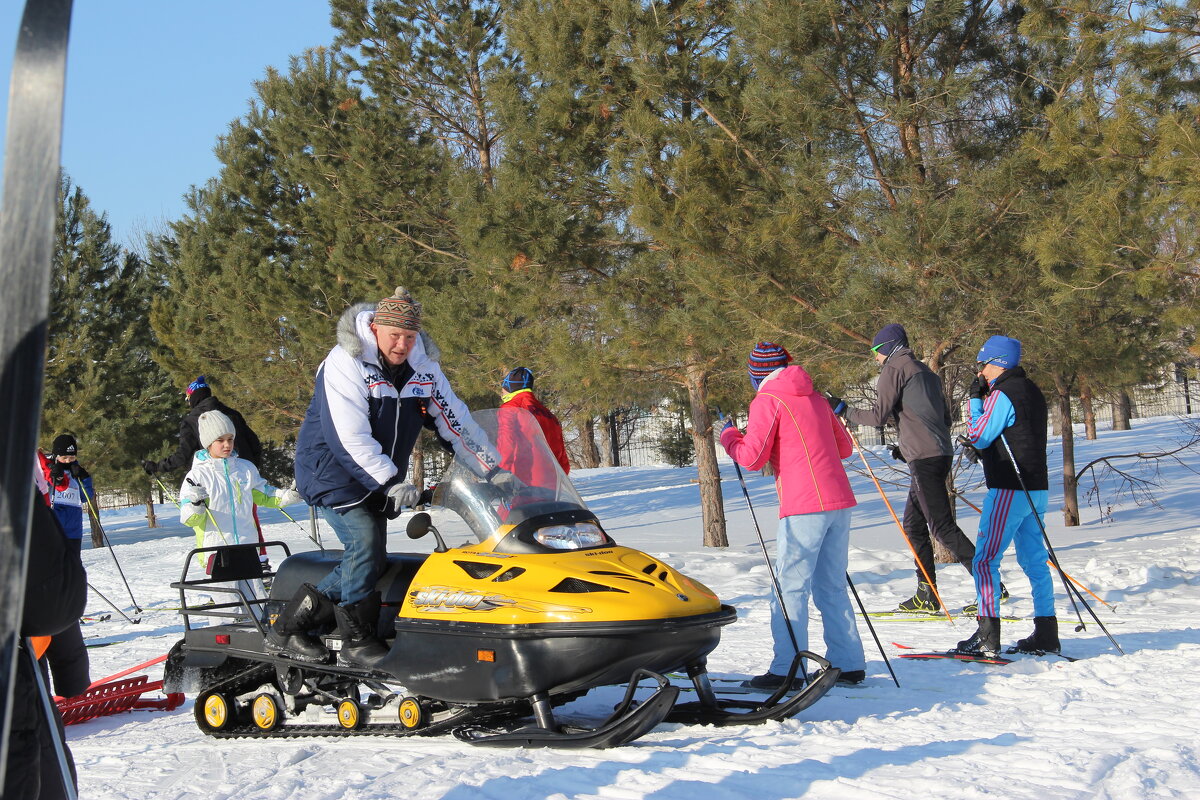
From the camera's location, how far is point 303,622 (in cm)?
476

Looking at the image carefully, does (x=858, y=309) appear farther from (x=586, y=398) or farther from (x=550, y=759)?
(x=550, y=759)

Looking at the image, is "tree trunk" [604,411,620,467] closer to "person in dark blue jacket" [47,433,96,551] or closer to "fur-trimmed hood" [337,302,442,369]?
"person in dark blue jacket" [47,433,96,551]

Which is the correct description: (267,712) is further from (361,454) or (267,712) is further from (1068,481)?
(1068,481)

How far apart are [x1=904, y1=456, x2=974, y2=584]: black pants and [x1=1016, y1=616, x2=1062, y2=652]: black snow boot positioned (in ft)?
4.24

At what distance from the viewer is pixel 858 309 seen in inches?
357

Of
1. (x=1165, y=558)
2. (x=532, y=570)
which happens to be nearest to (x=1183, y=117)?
(x=1165, y=558)

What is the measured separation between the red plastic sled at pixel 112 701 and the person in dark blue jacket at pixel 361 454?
1.39m

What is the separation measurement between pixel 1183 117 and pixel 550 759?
6637mm

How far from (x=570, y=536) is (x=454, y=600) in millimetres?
558

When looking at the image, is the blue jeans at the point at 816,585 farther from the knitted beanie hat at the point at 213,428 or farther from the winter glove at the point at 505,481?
the knitted beanie hat at the point at 213,428

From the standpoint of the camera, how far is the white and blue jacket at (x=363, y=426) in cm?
446

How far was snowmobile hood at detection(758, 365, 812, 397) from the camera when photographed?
528cm

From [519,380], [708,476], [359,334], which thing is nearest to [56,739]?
[359,334]

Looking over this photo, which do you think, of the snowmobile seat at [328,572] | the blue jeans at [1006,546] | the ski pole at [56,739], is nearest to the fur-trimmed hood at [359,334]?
the snowmobile seat at [328,572]
